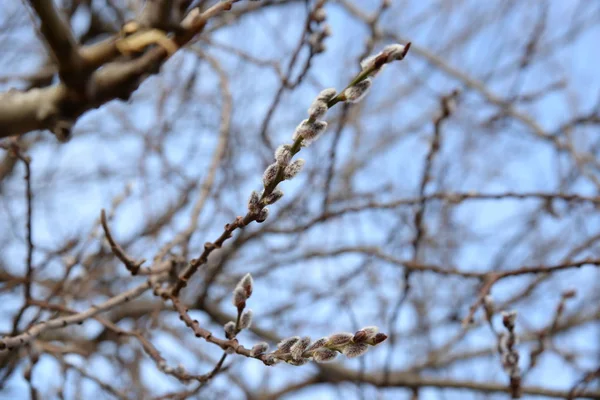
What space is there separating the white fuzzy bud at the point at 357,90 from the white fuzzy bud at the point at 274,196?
8.6 inches

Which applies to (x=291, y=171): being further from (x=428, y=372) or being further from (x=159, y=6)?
(x=428, y=372)

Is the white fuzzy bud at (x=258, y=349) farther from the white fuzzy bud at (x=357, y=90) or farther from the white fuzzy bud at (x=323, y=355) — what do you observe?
the white fuzzy bud at (x=357, y=90)

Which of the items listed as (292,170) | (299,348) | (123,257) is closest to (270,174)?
(292,170)

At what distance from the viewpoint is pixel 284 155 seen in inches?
39.8

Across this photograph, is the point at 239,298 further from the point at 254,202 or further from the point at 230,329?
the point at 254,202

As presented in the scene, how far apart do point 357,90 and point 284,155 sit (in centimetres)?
18

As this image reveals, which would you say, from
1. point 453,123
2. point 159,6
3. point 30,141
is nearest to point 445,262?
point 453,123

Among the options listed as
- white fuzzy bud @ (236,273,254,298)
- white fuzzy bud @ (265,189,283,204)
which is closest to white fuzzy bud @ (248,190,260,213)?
white fuzzy bud @ (265,189,283,204)

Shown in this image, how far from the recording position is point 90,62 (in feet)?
2.54

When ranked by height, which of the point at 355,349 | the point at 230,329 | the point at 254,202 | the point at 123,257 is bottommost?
the point at 355,349

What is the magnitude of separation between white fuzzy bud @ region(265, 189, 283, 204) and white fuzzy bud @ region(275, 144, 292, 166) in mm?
66

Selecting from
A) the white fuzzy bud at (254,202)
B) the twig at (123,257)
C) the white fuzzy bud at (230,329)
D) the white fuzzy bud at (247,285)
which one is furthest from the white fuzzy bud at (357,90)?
the twig at (123,257)

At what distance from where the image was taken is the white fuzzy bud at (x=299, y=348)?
1.02 meters

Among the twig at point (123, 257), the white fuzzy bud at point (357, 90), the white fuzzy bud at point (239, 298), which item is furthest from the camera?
the twig at point (123, 257)
